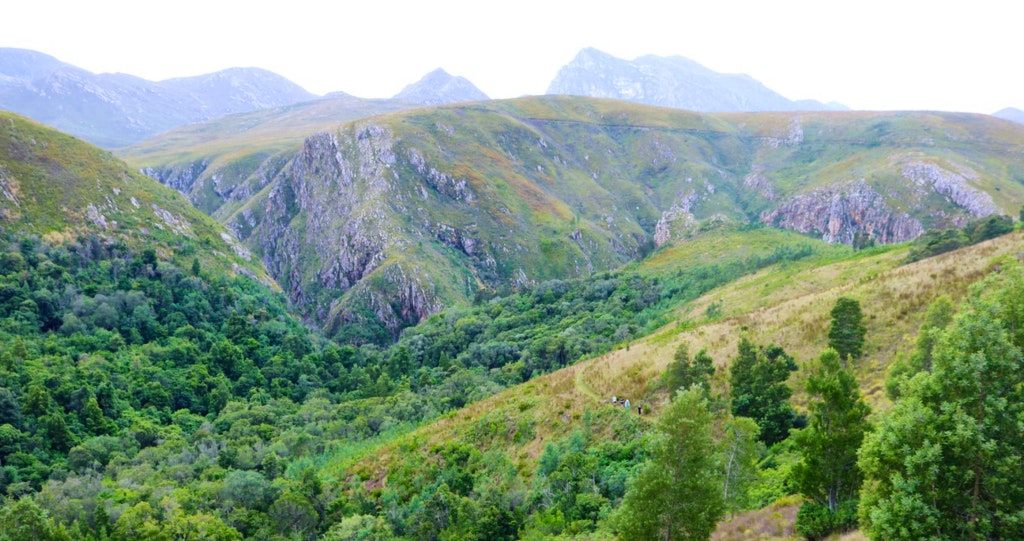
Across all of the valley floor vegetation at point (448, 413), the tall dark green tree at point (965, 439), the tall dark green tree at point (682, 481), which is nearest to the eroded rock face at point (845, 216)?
the valley floor vegetation at point (448, 413)

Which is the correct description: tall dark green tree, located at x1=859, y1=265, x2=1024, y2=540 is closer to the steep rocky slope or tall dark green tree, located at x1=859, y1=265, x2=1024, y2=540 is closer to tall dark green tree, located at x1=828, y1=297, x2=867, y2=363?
tall dark green tree, located at x1=828, y1=297, x2=867, y2=363

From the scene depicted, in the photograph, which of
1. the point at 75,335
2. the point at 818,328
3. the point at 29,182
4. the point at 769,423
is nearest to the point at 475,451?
the point at 769,423

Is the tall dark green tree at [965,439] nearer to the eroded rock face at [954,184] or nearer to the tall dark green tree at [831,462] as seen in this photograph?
the tall dark green tree at [831,462]

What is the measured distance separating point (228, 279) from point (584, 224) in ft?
357

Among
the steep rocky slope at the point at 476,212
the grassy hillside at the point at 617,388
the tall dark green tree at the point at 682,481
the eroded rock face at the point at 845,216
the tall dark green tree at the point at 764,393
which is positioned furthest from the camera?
the eroded rock face at the point at 845,216

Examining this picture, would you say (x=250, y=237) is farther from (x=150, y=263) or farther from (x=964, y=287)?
(x=964, y=287)

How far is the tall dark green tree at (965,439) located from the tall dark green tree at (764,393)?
19.4m

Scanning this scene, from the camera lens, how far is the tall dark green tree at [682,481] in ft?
60.4

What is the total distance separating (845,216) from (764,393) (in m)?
161

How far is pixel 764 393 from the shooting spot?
3275cm

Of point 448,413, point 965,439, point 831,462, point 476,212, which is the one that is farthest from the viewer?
point 476,212

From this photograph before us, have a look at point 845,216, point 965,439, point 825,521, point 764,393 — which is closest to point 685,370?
point 764,393

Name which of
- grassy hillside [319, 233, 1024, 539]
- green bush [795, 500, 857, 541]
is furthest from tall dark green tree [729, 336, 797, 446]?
green bush [795, 500, 857, 541]

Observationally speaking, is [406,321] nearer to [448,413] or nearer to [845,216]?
[448,413]
